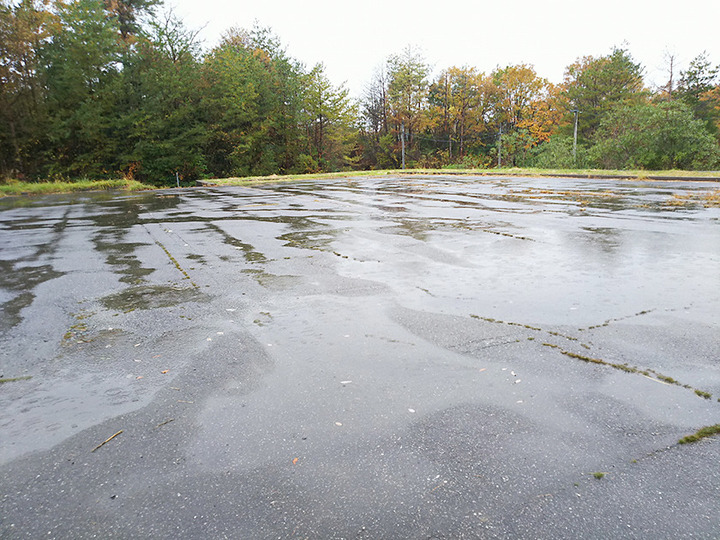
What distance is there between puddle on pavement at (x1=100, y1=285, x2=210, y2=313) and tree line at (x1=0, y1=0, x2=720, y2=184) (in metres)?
25.6

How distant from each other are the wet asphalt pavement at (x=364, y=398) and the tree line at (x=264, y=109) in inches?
951

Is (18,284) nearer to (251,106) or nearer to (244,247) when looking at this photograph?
(244,247)

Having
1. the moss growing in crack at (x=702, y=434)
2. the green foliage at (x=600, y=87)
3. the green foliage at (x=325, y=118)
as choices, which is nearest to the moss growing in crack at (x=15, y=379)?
the moss growing in crack at (x=702, y=434)

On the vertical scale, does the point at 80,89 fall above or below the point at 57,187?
above

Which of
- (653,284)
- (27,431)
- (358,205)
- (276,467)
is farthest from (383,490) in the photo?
(358,205)

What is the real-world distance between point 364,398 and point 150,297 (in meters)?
3.02

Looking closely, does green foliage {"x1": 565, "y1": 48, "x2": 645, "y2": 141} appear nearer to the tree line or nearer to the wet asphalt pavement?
the tree line

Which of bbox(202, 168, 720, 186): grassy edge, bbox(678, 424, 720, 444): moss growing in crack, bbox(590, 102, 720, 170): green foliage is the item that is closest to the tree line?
bbox(590, 102, 720, 170): green foliage

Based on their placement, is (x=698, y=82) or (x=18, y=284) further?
(x=698, y=82)

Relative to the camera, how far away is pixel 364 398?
2.62 metres

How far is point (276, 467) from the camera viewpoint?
2.04 m

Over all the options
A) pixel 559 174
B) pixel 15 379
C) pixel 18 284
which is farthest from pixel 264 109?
pixel 15 379

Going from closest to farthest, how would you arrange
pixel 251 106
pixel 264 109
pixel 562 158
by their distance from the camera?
pixel 562 158
pixel 251 106
pixel 264 109

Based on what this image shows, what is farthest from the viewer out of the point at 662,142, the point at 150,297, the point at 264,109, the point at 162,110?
the point at 264,109
